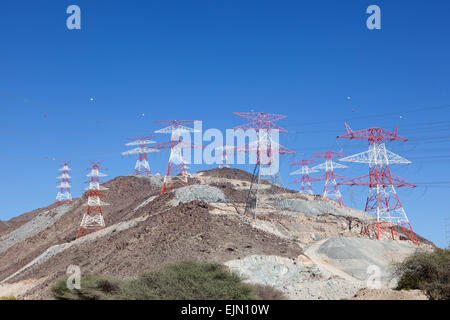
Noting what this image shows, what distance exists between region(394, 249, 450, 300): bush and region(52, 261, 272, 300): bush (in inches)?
441

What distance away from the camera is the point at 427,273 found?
35.1m

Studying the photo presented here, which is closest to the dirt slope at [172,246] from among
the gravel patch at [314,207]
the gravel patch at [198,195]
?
the gravel patch at [198,195]

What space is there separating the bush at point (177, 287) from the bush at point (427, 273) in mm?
11214

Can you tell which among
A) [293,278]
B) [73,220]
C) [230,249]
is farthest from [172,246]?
[73,220]

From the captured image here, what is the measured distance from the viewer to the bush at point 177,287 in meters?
26.4

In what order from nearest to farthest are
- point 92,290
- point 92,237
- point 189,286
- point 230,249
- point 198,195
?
point 189,286 → point 92,290 → point 230,249 → point 92,237 → point 198,195

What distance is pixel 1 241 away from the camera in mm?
97562

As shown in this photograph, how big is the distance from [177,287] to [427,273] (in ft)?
64.6

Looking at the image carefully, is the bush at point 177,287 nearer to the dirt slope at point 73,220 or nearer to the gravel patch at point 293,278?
the gravel patch at point 293,278

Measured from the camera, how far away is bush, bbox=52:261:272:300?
86.7 ft

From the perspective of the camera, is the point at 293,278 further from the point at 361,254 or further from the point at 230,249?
the point at 361,254
